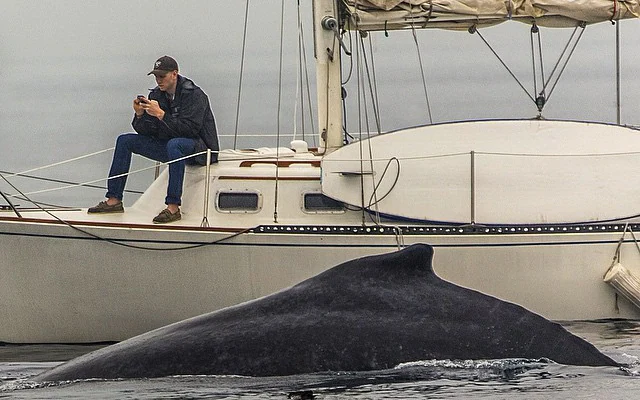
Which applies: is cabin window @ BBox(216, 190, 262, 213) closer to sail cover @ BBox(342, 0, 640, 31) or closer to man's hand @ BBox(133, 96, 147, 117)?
man's hand @ BBox(133, 96, 147, 117)

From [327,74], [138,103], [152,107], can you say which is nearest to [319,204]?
[152,107]

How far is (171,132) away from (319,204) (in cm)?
205

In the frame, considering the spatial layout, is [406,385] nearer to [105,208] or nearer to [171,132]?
[171,132]

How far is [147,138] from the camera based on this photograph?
17.7 metres

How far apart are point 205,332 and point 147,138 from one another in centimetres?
890

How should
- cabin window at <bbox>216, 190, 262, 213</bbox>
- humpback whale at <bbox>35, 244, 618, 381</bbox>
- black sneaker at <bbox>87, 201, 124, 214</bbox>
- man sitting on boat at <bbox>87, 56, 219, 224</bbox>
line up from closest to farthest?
humpback whale at <bbox>35, 244, 618, 381</bbox>
man sitting on boat at <bbox>87, 56, 219, 224</bbox>
cabin window at <bbox>216, 190, 262, 213</bbox>
black sneaker at <bbox>87, 201, 124, 214</bbox>

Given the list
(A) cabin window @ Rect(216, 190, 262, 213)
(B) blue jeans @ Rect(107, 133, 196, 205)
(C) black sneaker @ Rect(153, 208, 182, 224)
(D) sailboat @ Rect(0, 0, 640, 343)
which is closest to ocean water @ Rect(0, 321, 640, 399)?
(D) sailboat @ Rect(0, 0, 640, 343)

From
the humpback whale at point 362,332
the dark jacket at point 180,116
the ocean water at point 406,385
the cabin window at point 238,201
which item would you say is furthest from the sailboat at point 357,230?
the humpback whale at point 362,332

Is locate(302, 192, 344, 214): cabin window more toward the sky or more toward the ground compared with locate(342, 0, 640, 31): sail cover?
more toward the ground

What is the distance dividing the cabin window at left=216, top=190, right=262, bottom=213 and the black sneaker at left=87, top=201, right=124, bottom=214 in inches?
53.6

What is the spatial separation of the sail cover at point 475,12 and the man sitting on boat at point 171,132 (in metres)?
3.36

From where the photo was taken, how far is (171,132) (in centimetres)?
1748

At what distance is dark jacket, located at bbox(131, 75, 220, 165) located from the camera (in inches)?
686

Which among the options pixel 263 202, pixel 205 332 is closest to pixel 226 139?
pixel 263 202
